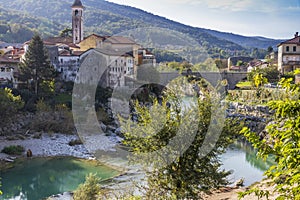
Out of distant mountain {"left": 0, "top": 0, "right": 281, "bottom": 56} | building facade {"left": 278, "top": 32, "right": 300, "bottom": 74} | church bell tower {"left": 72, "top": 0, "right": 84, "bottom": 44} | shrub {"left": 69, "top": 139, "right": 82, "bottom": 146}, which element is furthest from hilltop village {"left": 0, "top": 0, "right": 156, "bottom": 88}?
distant mountain {"left": 0, "top": 0, "right": 281, "bottom": 56}

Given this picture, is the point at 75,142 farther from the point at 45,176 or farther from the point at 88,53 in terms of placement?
the point at 88,53

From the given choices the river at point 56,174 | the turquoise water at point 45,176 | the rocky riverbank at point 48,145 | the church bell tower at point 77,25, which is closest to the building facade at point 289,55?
the church bell tower at point 77,25

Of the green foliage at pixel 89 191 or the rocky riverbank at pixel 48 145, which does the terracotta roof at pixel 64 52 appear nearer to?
the rocky riverbank at pixel 48 145

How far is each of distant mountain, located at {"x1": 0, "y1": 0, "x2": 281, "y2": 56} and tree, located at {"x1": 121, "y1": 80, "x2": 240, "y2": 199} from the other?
8247 centimetres

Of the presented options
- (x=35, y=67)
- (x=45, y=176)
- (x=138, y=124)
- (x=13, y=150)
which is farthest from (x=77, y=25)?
(x=138, y=124)

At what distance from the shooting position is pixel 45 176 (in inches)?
832

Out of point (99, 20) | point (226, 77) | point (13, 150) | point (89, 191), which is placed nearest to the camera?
point (89, 191)

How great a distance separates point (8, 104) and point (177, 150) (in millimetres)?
19899

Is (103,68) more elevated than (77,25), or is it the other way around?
(77,25)

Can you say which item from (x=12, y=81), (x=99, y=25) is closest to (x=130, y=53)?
(x=12, y=81)

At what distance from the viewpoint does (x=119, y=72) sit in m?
38.6

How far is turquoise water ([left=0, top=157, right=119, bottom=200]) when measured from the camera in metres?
18.6

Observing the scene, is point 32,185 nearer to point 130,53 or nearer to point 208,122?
point 208,122

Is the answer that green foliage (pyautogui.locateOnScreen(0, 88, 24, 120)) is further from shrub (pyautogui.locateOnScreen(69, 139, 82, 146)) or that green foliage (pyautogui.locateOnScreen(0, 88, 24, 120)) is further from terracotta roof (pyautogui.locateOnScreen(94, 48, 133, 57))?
terracotta roof (pyautogui.locateOnScreen(94, 48, 133, 57))
